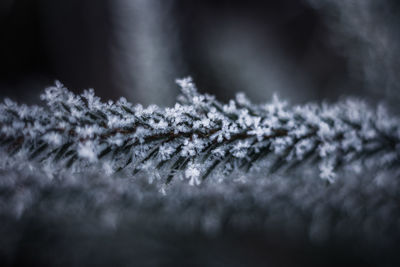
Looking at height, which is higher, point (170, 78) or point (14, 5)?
point (14, 5)

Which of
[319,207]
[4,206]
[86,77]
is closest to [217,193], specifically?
[319,207]

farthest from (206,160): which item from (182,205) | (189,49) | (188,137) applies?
(189,49)

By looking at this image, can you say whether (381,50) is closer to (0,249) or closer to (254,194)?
(254,194)

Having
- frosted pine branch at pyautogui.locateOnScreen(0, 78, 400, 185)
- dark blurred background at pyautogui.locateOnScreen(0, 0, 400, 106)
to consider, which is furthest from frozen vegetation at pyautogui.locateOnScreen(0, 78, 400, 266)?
dark blurred background at pyautogui.locateOnScreen(0, 0, 400, 106)

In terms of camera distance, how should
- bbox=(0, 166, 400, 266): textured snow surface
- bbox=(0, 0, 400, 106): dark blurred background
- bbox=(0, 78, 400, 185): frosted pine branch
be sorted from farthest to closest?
bbox=(0, 0, 400, 106): dark blurred background
bbox=(0, 166, 400, 266): textured snow surface
bbox=(0, 78, 400, 185): frosted pine branch

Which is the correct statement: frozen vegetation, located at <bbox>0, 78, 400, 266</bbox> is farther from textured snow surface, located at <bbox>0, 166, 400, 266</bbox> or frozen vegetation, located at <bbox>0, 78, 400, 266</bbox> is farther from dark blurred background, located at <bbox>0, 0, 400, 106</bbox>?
dark blurred background, located at <bbox>0, 0, 400, 106</bbox>

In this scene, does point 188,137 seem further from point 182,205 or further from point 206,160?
point 182,205
